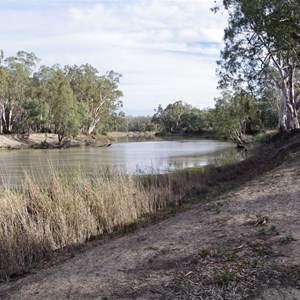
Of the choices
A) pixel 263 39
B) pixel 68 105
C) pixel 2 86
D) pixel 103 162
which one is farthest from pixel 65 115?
pixel 263 39

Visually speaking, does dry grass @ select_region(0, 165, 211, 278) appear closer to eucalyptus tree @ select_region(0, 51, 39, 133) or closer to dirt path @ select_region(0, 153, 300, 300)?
dirt path @ select_region(0, 153, 300, 300)

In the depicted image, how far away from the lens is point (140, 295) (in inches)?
148

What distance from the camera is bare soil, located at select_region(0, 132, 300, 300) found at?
3754 millimetres

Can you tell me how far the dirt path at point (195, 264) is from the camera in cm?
375

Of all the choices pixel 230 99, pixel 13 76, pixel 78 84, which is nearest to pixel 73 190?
pixel 230 99

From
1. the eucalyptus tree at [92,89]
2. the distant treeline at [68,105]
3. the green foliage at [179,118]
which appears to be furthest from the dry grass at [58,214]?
the green foliage at [179,118]

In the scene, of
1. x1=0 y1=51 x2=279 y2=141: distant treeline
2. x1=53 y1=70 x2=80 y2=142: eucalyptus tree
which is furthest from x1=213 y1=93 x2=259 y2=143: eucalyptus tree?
x1=53 y1=70 x2=80 y2=142: eucalyptus tree

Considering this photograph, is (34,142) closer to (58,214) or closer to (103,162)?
(103,162)

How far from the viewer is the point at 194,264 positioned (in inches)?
171

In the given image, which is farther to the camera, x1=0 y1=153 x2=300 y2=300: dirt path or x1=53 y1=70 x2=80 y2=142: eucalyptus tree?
x1=53 y1=70 x2=80 y2=142: eucalyptus tree

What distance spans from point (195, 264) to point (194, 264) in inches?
0.5

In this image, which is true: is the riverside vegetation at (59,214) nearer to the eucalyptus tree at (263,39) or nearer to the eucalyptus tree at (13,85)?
the eucalyptus tree at (263,39)

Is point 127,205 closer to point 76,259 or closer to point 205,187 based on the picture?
point 76,259

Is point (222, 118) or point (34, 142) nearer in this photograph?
point (222, 118)
